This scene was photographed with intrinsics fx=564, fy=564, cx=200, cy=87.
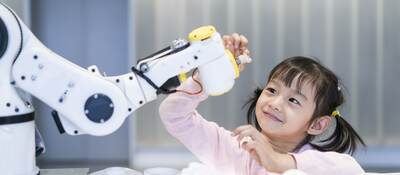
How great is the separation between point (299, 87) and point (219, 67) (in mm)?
392

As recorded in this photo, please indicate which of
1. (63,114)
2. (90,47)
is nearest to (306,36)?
(90,47)

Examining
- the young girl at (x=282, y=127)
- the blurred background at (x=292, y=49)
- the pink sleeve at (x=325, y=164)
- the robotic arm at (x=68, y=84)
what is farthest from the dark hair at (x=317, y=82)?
the blurred background at (x=292, y=49)

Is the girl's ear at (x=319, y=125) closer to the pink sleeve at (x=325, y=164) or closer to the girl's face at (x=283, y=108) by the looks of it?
the girl's face at (x=283, y=108)

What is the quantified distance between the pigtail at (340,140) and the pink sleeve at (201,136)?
8.2 inches

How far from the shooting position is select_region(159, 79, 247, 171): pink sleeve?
4.25 ft

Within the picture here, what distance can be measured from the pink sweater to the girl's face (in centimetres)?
7

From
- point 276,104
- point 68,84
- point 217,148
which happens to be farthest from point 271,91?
point 68,84

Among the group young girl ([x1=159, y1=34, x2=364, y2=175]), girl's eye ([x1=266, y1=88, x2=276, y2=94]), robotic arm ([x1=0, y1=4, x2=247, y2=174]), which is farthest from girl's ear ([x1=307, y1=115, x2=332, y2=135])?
robotic arm ([x1=0, y1=4, x2=247, y2=174])

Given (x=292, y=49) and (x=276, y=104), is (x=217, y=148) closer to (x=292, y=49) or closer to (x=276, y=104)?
(x=276, y=104)

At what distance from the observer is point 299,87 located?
1.30 metres

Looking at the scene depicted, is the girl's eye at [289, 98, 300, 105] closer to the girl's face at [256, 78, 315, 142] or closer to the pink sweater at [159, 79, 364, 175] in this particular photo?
the girl's face at [256, 78, 315, 142]

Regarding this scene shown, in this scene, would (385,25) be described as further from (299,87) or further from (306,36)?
(299,87)

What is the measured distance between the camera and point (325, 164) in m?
1.20

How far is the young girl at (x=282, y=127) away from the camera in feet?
3.92
